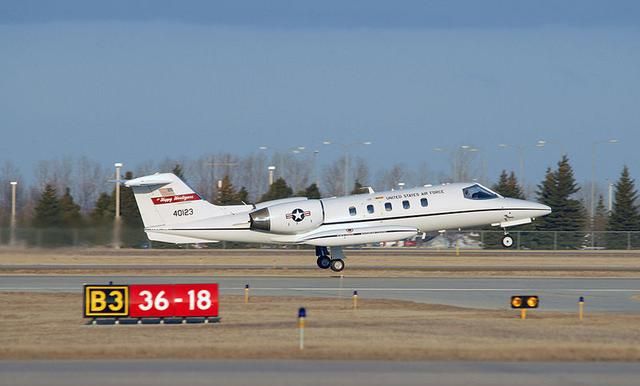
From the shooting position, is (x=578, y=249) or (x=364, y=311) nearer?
(x=364, y=311)

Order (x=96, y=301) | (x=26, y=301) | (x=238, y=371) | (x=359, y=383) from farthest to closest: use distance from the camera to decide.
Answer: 1. (x=26, y=301)
2. (x=96, y=301)
3. (x=238, y=371)
4. (x=359, y=383)

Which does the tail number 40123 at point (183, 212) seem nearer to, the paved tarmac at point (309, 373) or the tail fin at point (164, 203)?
the tail fin at point (164, 203)

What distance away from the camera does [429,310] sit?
90.8 feet

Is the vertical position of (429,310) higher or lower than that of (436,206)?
lower

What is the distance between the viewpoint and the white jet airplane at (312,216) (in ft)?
132

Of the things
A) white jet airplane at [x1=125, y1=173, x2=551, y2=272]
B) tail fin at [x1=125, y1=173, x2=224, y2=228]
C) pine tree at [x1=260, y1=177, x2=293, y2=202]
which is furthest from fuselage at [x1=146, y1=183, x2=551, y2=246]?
pine tree at [x1=260, y1=177, x2=293, y2=202]

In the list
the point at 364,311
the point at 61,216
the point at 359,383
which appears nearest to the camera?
the point at 359,383

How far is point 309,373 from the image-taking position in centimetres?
1647

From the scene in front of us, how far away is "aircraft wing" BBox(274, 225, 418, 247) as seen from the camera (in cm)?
4038

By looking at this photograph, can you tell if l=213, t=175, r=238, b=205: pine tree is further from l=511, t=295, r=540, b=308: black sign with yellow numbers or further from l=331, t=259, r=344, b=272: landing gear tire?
l=511, t=295, r=540, b=308: black sign with yellow numbers

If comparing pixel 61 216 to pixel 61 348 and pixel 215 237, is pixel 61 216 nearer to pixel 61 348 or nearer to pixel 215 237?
pixel 215 237

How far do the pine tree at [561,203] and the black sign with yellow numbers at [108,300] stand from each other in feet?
185

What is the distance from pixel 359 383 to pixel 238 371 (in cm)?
230

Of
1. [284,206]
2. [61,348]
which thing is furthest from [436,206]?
[61,348]
